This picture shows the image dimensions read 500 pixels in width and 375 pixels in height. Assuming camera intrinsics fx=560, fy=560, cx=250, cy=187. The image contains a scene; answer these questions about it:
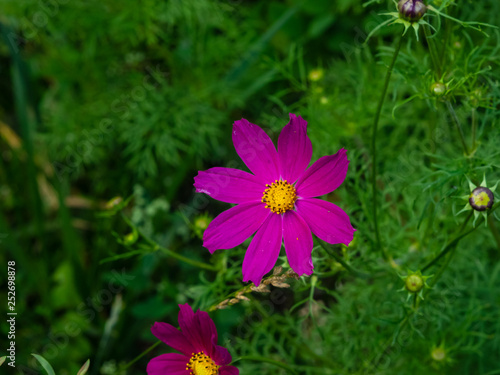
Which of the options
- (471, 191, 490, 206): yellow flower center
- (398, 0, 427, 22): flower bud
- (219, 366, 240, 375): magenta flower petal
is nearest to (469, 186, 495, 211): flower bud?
(471, 191, 490, 206): yellow flower center

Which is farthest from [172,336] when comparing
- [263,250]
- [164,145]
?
[164,145]

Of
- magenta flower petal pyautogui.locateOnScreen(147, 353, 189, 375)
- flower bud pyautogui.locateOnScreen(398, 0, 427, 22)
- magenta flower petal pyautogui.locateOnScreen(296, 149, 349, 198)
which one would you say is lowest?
magenta flower petal pyautogui.locateOnScreen(147, 353, 189, 375)

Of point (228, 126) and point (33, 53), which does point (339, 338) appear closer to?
point (228, 126)

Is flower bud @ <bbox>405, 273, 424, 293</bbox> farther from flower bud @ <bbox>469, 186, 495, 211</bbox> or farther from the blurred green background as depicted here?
the blurred green background

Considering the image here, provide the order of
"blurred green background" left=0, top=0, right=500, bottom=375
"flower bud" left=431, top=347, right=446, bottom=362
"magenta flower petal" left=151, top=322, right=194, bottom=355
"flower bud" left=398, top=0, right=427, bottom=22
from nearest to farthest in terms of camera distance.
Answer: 1. "flower bud" left=398, top=0, right=427, bottom=22
2. "magenta flower petal" left=151, top=322, right=194, bottom=355
3. "flower bud" left=431, top=347, right=446, bottom=362
4. "blurred green background" left=0, top=0, right=500, bottom=375

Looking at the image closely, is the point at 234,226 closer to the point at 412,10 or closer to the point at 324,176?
the point at 324,176

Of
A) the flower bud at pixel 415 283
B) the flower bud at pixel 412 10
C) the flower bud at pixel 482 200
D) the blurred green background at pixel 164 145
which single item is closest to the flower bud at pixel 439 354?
the blurred green background at pixel 164 145

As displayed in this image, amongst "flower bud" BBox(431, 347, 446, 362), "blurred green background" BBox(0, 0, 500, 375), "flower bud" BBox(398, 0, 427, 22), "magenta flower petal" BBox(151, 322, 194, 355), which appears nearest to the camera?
"flower bud" BBox(398, 0, 427, 22)
